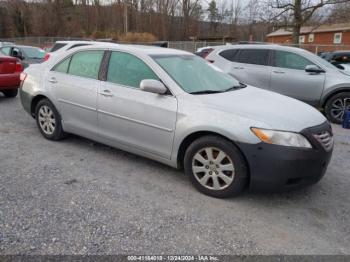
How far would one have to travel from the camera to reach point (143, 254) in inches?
102

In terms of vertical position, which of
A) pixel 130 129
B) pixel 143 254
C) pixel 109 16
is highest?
pixel 109 16

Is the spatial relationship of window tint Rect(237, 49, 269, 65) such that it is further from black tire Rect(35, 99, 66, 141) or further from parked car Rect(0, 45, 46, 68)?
parked car Rect(0, 45, 46, 68)

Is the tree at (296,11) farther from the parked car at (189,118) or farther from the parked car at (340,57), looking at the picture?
the parked car at (189,118)

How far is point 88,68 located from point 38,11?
4733cm

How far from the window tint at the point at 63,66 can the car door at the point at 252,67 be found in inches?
181

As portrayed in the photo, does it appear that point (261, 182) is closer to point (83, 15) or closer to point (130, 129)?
point (130, 129)

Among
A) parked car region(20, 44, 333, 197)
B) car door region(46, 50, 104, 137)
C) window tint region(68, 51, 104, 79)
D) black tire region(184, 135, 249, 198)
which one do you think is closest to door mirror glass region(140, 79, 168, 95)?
parked car region(20, 44, 333, 197)

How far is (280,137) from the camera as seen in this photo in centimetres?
313

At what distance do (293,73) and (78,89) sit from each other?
5.21m

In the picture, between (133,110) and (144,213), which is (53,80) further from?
(144,213)

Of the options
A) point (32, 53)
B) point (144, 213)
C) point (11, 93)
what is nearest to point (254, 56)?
point (144, 213)

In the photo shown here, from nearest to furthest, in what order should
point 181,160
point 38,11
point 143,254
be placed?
point 143,254
point 181,160
point 38,11

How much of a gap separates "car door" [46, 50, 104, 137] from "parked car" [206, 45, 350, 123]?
4551 millimetres

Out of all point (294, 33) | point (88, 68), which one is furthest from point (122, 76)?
point (294, 33)
